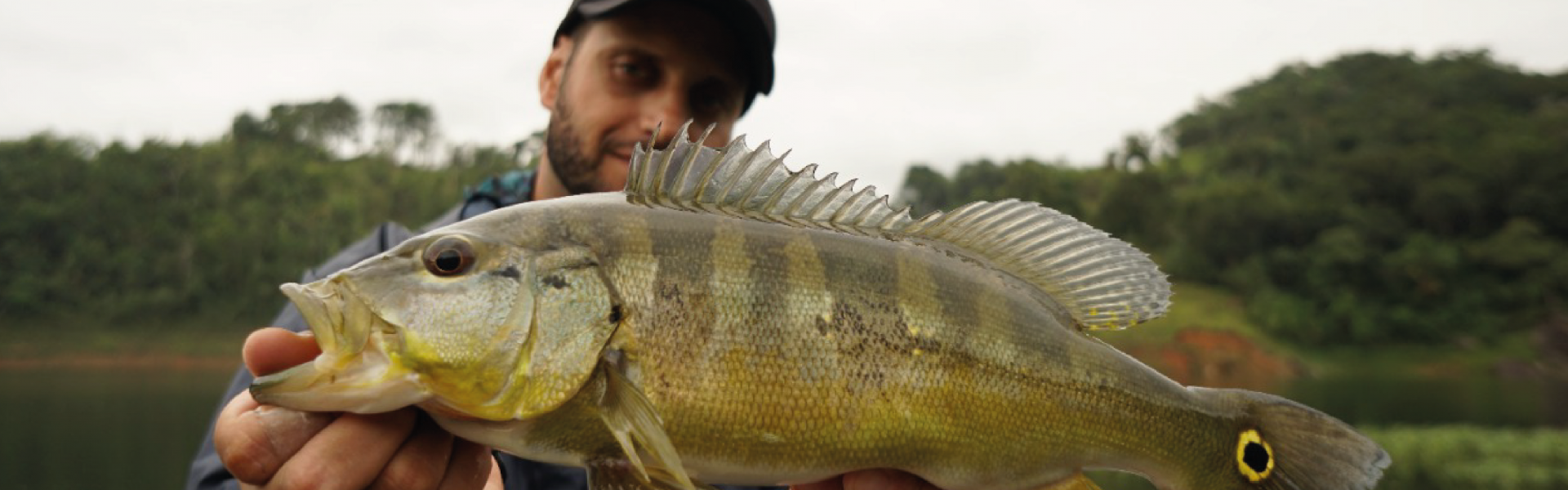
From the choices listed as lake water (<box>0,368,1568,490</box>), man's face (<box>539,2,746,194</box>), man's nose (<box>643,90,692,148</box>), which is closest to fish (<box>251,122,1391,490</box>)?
man's nose (<box>643,90,692,148</box>)

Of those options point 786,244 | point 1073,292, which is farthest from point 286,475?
point 1073,292

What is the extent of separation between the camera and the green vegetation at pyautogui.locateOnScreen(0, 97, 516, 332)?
51750mm

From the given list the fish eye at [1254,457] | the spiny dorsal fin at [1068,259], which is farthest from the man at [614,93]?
the fish eye at [1254,457]

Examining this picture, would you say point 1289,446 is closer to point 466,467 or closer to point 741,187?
point 741,187

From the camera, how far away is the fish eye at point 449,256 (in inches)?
76.7

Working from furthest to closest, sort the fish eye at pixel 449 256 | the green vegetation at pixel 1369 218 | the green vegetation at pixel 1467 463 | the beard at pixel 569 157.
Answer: the green vegetation at pixel 1369 218 < the green vegetation at pixel 1467 463 < the beard at pixel 569 157 < the fish eye at pixel 449 256

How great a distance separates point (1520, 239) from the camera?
61.7 m

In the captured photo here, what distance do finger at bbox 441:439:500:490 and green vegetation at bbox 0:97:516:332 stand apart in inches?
→ 2110

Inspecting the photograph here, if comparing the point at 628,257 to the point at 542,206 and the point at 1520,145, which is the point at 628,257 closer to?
the point at 542,206

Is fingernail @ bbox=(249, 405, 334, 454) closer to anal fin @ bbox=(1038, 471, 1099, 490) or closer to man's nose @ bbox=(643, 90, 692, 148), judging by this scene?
anal fin @ bbox=(1038, 471, 1099, 490)

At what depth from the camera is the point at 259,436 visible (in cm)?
188

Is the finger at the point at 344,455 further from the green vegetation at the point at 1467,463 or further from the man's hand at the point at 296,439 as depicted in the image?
the green vegetation at the point at 1467,463

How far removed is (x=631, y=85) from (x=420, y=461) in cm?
224

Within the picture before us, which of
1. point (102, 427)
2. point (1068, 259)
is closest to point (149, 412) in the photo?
point (102, 427)
